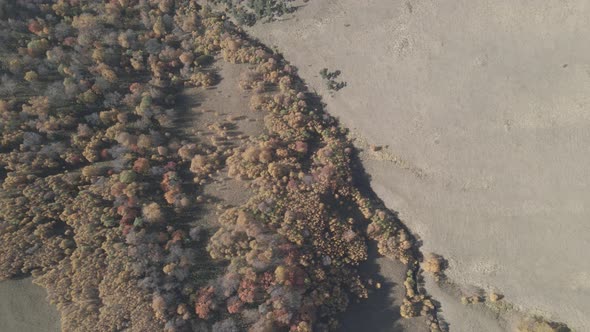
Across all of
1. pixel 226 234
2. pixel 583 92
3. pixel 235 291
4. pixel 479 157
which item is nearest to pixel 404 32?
pixel 479 157

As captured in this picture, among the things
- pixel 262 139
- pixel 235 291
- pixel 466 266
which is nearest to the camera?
pixel 235 291

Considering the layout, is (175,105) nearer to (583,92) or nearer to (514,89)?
(514,89)

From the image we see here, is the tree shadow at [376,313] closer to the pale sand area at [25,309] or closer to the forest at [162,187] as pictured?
the forest at [162,187]

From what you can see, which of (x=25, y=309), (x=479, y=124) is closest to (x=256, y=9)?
(x=479, y=124)

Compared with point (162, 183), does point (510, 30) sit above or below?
above

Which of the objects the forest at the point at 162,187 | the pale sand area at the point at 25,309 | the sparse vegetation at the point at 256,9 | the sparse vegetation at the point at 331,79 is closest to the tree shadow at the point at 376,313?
the forest at the point at 162,187
